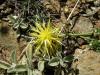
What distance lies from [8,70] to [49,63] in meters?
0.55

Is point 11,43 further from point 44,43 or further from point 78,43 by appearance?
point 78,43

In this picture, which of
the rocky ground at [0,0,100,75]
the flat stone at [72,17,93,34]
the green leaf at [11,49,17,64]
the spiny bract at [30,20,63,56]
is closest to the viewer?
the spiny bract at [30,20,63,56]

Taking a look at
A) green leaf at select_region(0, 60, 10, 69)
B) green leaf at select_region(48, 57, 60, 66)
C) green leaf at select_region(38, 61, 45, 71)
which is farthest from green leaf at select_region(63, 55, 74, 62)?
green leaf at select_region(0, 60, 10, 69)

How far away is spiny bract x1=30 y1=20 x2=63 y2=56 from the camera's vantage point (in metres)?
4.31

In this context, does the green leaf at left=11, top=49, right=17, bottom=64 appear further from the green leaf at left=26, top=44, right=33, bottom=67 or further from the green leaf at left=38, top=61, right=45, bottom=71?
the green leaf at left=38, top=61, right=45, bottom=71

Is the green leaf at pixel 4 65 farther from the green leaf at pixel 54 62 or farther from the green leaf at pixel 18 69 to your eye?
the green leaf at pixel 54 62

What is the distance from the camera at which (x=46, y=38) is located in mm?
4312

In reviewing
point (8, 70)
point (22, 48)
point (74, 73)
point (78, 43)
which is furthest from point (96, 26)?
point (8, 70)

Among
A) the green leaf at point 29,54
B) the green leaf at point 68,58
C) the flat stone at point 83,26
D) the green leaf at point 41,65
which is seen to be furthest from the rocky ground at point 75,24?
the green leaf at point 41,65

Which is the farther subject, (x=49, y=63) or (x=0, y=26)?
(x=0, y=26)

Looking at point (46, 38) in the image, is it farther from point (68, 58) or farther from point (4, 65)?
point (4, 65)

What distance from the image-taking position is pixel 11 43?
186 inches

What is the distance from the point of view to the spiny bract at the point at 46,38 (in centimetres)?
431

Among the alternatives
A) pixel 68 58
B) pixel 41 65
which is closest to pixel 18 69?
pixel 41 65
